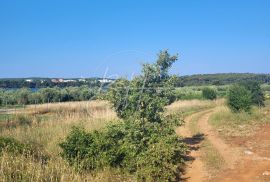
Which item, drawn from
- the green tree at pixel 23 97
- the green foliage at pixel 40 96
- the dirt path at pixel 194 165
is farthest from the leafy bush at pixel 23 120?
the green tree at pixel 23 97

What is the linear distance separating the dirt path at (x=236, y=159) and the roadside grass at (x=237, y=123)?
703mm

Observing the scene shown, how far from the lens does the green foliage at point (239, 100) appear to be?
84.5 ft

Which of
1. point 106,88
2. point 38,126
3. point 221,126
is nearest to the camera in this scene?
point 106,88

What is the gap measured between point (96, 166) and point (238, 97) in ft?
58.2

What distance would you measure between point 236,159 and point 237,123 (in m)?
9.85

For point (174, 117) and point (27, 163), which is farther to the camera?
point (174, 117)

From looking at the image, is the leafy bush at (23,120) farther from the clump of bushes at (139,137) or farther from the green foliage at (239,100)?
the green foliage at (239,100)

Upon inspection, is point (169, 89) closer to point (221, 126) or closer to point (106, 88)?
point (106, 88)

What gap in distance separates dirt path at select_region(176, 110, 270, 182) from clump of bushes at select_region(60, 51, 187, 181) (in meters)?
0.72

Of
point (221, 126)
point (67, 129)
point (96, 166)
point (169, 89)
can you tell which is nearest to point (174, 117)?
point (169, 89)

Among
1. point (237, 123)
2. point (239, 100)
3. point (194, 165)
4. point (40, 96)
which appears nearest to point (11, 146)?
point (194, 165)

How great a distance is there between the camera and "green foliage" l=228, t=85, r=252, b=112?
84.5 ft

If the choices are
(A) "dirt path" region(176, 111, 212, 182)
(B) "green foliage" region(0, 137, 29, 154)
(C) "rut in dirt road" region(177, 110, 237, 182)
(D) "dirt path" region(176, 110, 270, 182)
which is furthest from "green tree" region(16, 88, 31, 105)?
(B) "green foliage" region(0, 137, 29, 154)

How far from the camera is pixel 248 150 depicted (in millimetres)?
14234
